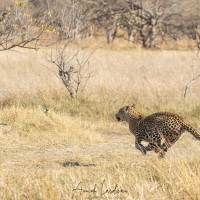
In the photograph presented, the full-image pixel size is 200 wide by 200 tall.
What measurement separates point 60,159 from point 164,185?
9.50 ft

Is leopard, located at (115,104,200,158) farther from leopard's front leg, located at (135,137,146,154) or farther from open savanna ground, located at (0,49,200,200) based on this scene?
open savanna ground, located at (0,49,200,200)

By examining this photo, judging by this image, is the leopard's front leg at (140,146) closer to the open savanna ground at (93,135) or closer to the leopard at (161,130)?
the leopard at (161,130)

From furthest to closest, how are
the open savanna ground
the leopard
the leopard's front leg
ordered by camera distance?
the leopard's front leg < the leopard < the open savanna ground

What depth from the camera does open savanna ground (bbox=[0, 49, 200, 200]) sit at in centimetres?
499

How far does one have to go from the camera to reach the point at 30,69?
17609 mm

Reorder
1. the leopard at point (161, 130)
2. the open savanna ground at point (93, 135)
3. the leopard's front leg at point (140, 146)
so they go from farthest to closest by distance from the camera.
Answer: the leopard's front leg at point (140, 146), the leopard at point (161, 130), the open savanna ground at point (93, 135)

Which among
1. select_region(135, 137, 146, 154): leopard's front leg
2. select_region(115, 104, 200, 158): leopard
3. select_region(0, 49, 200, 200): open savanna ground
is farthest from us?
select_region(135, 137, 146, 154): leopard's front leg

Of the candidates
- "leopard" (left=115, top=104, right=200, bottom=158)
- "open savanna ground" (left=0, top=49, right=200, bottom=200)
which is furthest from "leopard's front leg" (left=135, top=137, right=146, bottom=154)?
"open savanna ground" (left=0, top=49, right=200, bottom=200)

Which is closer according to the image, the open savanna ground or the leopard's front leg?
the open savanna ground

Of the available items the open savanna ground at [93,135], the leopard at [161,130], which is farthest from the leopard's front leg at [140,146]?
the open savanna ground at [93,135]

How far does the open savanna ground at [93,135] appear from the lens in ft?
16.4

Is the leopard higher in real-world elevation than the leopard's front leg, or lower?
higher

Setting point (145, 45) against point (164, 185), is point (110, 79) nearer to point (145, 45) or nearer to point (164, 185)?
point (164, 185)

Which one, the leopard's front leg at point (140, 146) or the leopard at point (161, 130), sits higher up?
the leopard at point (161, 130)
